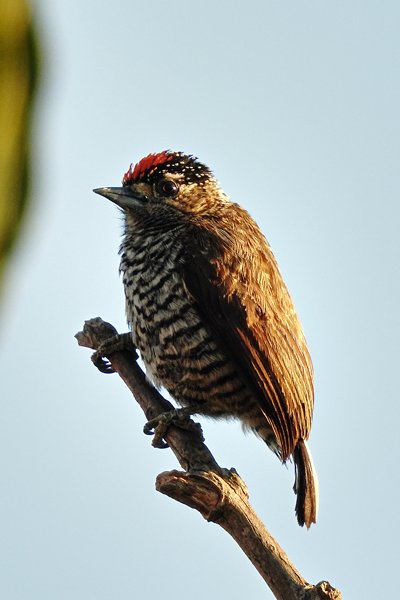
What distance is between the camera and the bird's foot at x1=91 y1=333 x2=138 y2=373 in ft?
19.4

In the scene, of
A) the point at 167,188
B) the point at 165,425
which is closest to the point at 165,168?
the point at 167,188

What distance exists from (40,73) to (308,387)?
5634 mm

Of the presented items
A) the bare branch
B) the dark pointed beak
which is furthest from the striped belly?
the bare branch

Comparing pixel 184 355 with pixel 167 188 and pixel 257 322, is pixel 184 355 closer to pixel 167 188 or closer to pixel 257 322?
pixel 257 322

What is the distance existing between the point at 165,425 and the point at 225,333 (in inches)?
30.2

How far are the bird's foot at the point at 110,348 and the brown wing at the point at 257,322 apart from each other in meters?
0.61

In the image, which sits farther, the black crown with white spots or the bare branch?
the black crown with white spots

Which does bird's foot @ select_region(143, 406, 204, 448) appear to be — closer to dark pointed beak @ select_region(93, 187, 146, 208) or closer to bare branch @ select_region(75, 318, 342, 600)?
bare branch @ select_region(75, 318, 342, 600)

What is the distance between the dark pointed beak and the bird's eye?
149mm

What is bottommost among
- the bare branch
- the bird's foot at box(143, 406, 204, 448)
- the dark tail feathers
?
the bare branch

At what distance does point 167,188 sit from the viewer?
669 cm

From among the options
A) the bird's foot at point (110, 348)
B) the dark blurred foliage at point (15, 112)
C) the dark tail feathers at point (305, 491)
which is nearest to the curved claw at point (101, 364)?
the bird's foot at point (110, 348)

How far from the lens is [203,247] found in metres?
6.16

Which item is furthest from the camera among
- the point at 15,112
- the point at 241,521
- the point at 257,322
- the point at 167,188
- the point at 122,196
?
the point at 167,188
